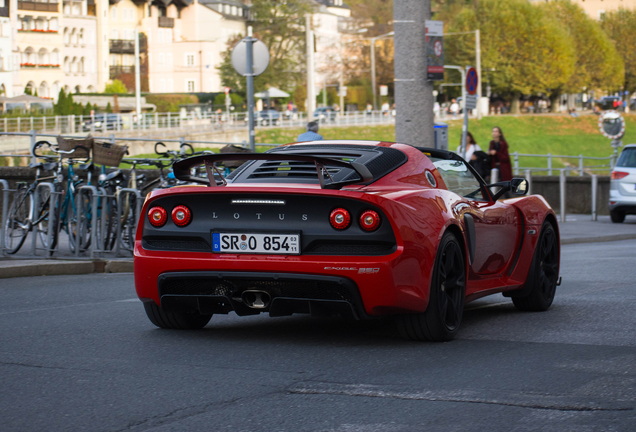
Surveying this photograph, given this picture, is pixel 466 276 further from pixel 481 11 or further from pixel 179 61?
pixel 179 61

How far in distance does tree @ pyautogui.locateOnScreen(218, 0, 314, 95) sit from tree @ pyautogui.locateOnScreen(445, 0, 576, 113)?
53.0 ft

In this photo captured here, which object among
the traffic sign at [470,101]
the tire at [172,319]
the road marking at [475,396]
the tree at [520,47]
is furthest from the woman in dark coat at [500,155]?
the tree at [520,47]

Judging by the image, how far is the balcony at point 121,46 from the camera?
109688 millimetres

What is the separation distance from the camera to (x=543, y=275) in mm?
8094

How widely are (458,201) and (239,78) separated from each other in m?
90.9

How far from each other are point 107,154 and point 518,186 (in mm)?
7666

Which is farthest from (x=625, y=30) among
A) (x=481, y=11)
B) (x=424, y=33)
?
(x=424, y=33)

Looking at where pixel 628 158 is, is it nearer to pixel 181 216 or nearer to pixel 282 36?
pixel 181 216

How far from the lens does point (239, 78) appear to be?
Answer: 316 ft

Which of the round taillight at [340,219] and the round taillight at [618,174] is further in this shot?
the round taillight at [618,174]

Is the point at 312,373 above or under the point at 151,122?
under

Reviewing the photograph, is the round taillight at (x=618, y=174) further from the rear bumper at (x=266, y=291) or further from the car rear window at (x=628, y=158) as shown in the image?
the rear bumper at (x=266, y=291)

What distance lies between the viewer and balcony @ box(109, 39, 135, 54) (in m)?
110

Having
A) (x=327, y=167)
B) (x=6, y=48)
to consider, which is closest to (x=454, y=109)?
(x=6, y=48)
